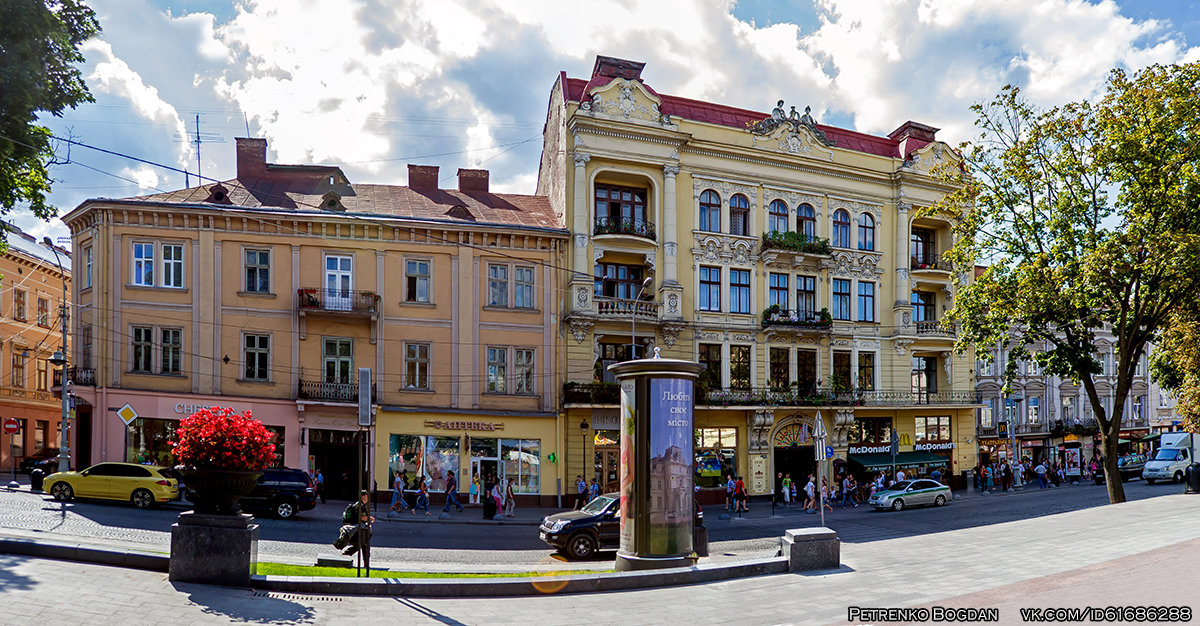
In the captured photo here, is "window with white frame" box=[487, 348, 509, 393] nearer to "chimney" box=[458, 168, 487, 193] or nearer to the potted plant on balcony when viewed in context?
"chimney" box=[458, 168, 487, 193]

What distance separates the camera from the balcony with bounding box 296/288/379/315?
3309 centimetres

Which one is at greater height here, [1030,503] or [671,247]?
[671,247]

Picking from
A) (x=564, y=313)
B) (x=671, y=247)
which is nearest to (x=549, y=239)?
(x=564, y=313)

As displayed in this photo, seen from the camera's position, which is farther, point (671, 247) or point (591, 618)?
point (671, 247)

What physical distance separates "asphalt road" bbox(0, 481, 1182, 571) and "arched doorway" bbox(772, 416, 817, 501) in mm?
6132

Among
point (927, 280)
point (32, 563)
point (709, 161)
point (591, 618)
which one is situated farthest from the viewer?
point (927, 280)

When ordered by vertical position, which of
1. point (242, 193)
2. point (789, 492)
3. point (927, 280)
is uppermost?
point (242, 193)

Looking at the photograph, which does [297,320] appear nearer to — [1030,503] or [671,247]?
[671,247]

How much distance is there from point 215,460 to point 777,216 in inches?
1278

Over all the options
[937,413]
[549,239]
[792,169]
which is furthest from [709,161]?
[937,413]

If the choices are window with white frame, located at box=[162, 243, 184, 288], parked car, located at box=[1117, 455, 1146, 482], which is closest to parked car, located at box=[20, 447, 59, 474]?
window with white frame, located at box=[162, 243, 184, 288]

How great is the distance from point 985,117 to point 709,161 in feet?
46.3

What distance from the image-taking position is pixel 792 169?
133ft

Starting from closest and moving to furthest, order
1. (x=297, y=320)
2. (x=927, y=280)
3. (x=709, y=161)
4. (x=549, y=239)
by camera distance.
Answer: (x=297, y=320), (x=549, y=239), (x=709, y=161), (x=927, y=280)
